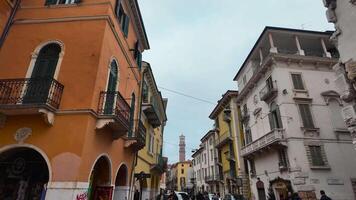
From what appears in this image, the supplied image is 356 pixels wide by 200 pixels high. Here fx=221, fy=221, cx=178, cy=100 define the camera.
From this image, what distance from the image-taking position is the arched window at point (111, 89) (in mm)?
8711

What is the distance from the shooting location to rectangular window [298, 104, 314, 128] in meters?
18.3

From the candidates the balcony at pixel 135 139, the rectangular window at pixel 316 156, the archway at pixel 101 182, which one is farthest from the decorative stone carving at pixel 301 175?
the archway at pixel 101 182

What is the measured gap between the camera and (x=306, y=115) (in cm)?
A: 1852

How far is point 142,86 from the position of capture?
1619 cm

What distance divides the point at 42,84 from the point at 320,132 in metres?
19.5

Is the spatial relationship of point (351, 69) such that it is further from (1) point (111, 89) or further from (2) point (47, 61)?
(2) point (47, 61)

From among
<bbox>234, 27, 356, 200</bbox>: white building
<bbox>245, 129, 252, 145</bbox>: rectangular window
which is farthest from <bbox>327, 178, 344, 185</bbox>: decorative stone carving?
<bbox>245, 129, 252, 145</bbox>: rectangular window

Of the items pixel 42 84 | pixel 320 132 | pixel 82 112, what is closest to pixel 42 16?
pixel 42 84

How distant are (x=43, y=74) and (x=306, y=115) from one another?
18937 mm

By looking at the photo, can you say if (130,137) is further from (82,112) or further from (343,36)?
(343,36)

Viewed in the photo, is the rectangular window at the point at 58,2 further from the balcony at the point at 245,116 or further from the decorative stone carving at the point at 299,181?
the balcony at the point at 245,116

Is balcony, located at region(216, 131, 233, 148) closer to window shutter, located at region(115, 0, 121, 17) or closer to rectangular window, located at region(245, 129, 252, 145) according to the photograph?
rectangular window, located at region(245, 129, 252, 145)

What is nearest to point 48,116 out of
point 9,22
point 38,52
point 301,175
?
point 38,52

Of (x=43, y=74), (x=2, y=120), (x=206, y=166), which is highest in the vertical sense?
(x=206, y=166)
